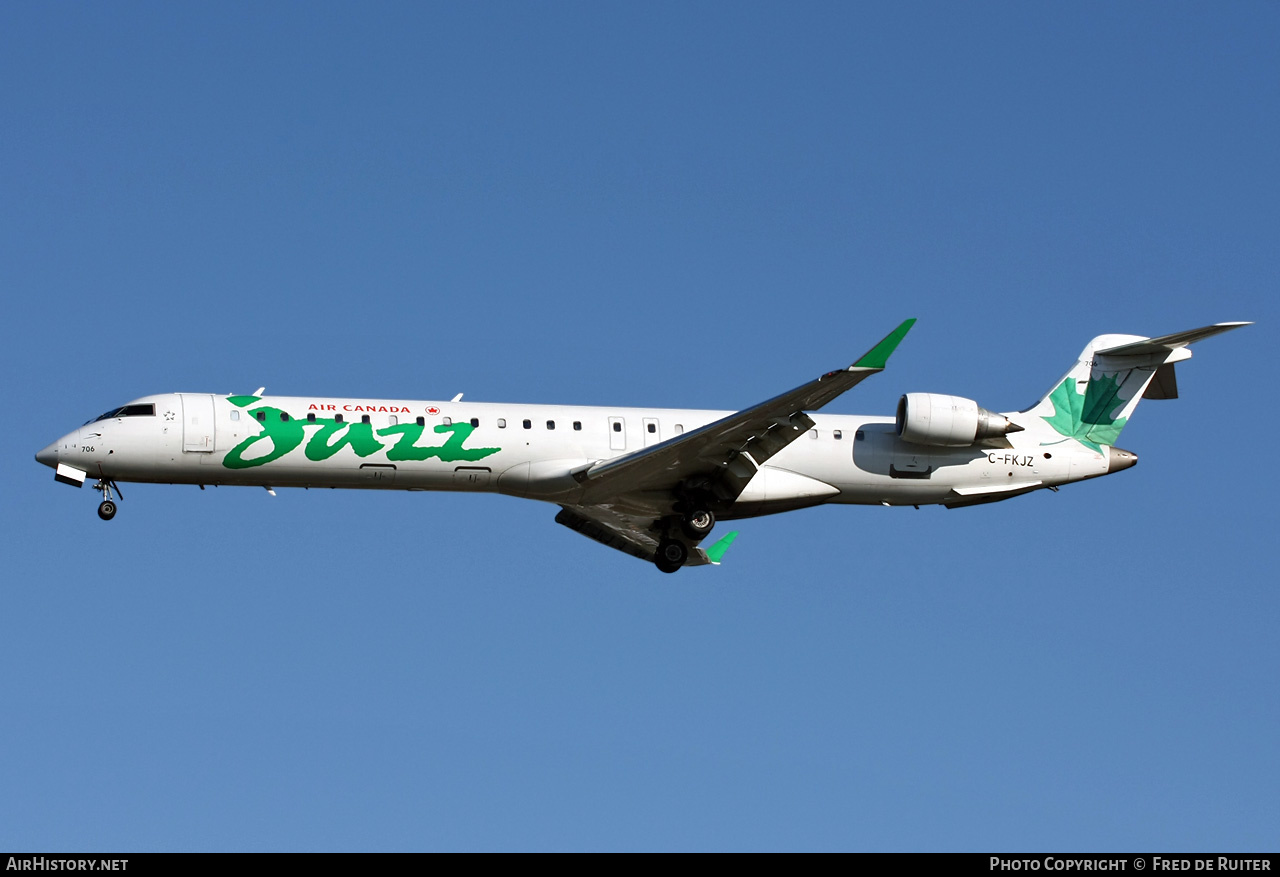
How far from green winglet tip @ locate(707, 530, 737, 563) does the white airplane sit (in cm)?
30

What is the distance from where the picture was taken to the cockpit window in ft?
93.1

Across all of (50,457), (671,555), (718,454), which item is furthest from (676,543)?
(50,457)

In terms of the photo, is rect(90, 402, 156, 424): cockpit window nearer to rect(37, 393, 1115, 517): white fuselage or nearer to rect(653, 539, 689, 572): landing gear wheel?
rect(37, 393, 1115, 517): white fuselage

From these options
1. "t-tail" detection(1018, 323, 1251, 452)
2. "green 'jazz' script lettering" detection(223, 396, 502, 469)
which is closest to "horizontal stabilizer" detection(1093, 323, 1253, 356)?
"t-tail" detection(1018, 323, 1251, 452)

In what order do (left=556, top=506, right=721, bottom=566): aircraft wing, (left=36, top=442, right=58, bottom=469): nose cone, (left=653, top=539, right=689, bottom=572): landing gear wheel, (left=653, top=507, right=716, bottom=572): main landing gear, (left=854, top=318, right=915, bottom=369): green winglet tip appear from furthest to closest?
(left=556, top=506, right=721, bottom=566): aircraft wing → (left=653, top=539, right=689, bottom=572): landing gear wheel → (left=653, top=507, right=716, bottom=572): main landing gear → (left=36, top=442, right=58, bottom=469): nose cone → (left=854, top=318, right=915, bottom=369): green winglet tip

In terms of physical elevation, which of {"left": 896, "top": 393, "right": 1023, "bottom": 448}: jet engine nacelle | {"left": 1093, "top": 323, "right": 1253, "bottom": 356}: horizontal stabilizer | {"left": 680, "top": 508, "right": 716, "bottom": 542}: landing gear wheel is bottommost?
{"left": 680, "top": 508, "right": 716, "bottom": 542}: landing gear wheel

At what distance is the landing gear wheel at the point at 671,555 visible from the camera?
101 ft

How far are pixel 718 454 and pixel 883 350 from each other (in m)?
4.74

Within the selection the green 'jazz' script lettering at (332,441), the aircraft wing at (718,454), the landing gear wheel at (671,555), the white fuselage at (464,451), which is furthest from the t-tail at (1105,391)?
the green 'jazz' script lettering at (332,441)

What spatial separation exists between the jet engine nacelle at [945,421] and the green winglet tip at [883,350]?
511 centimetres
